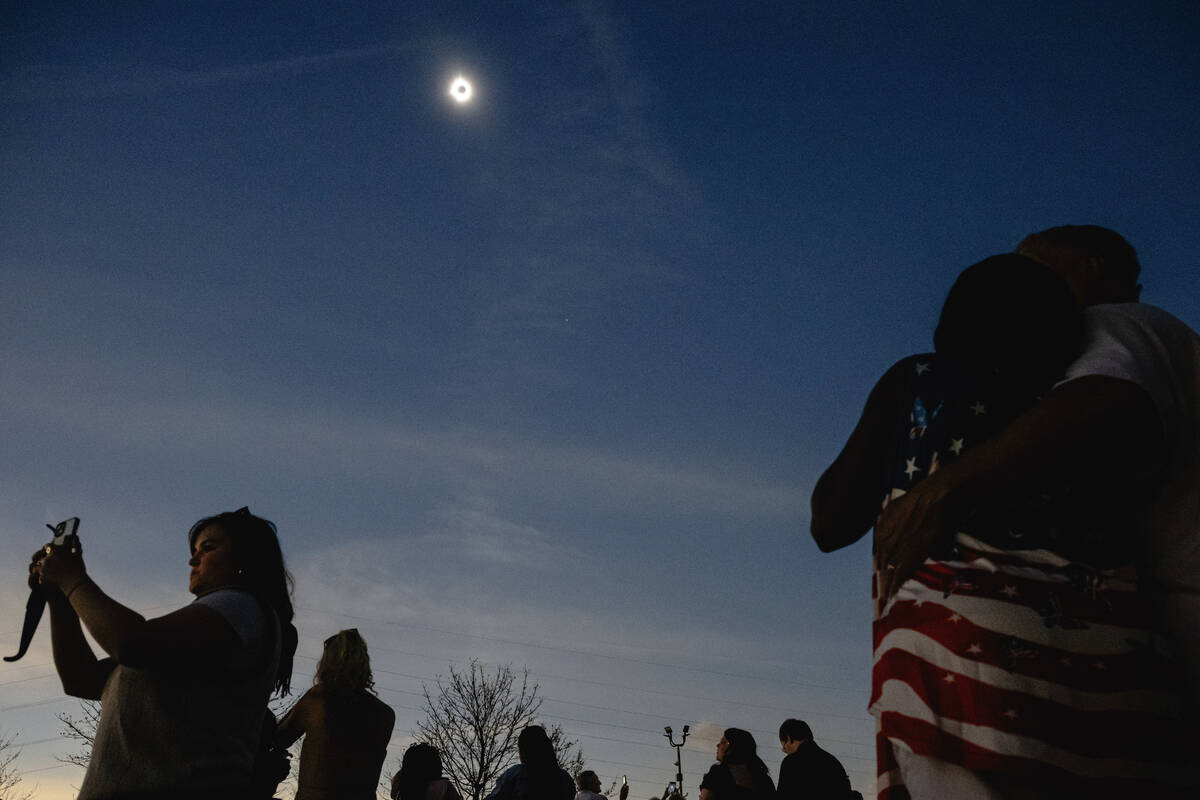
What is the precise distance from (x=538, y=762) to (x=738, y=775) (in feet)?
7.24

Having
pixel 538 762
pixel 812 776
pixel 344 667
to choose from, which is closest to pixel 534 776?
pixel 538 762

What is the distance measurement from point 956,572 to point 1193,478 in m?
0.52

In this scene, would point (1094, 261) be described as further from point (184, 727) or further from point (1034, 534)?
point (184, 727)

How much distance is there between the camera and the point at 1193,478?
1.68 m

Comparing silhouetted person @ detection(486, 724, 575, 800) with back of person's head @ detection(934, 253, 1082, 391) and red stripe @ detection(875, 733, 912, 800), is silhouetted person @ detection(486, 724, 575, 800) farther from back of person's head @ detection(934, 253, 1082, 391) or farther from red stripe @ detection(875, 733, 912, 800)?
back of person's head @ detection(934, 253, 1082, 391)

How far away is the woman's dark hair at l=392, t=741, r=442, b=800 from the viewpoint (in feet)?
23.2

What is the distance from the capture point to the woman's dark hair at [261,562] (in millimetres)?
3039

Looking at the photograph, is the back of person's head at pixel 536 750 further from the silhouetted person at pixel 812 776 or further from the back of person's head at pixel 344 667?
the back of person's head at pixel 344 667

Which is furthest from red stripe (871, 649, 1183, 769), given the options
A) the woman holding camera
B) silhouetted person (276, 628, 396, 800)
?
silhouetted person (276, 628, 396, 800)

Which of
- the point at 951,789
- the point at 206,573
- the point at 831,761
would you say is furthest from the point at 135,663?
the point at 831,761

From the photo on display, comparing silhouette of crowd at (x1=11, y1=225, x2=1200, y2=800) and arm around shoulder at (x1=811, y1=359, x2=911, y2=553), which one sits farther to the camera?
arm around shoulder at (x1=811, y1=359, x2=911, y2=553)

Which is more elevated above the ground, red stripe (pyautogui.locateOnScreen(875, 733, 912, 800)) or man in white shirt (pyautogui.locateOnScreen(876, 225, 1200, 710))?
man in white shirt (pyautogui.locateOnScreen(876, 225, 1200, 710))

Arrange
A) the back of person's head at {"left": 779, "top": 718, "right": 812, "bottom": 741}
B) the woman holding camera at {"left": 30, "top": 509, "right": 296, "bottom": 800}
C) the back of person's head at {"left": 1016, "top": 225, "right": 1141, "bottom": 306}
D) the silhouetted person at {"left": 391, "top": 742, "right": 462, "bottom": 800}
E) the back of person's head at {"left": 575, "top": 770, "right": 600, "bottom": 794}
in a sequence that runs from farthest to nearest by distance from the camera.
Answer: the back of person's head at {"left": 575, "top": 770, "right": 600, "bottom": 794}, the back of person's head at {"left": 779, "top": 718, "right": 812, "bottom": 741}, the silhouetted person at {"left": 391, "top": 742, "right": 462, "bottom": 800}, the woman holding camera at {"left": 30, "top": 509, "right": 296, "bottom": 800}, the back of person's head at {"left": 1016, "top": 225, "right": 1141, "bottom": 306}

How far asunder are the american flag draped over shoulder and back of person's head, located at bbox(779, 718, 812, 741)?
706 cm
